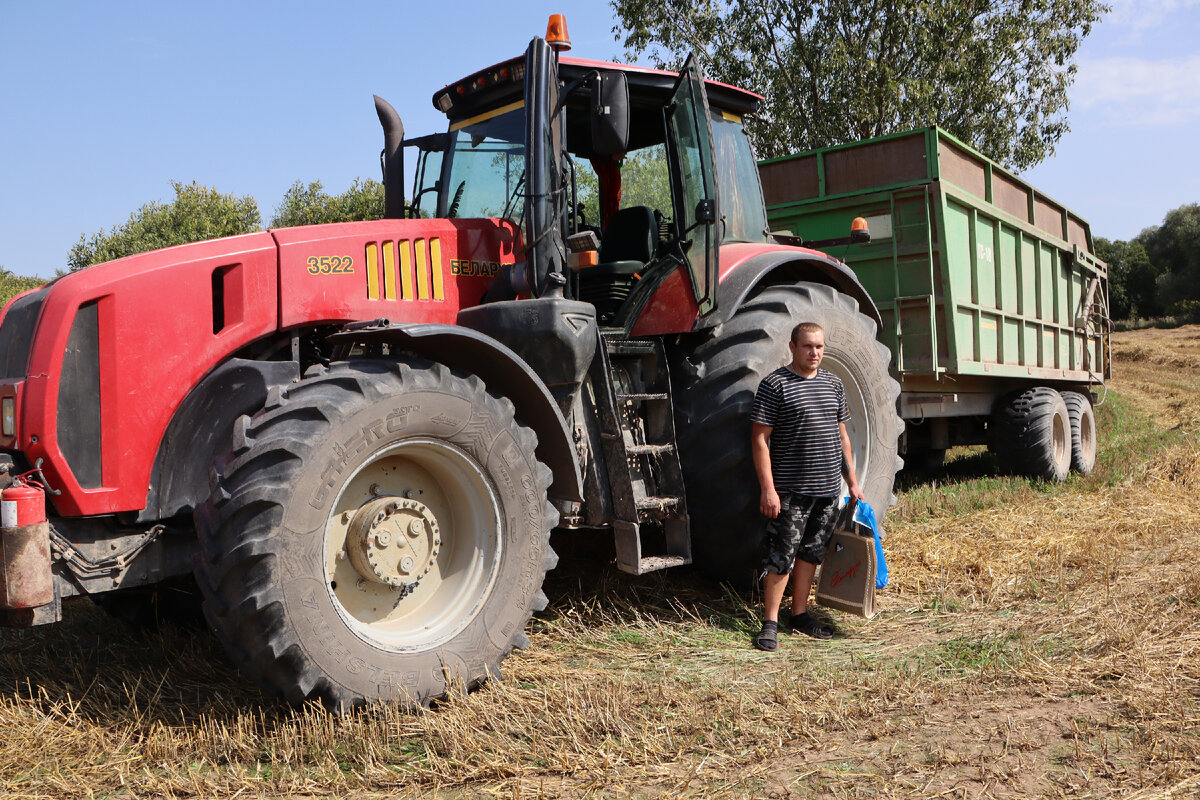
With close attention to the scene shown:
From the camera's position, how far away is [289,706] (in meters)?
3.38

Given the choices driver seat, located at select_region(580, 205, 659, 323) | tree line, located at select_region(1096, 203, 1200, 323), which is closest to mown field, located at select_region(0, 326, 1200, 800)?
driver seat, located at select_region(580, 205, 659, 323)

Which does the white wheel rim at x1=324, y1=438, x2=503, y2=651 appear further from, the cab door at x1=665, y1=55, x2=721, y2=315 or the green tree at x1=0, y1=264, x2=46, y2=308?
the green tree at x1=0, y1=264, x2=46, y2=308

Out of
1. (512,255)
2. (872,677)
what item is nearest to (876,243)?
(512,255)

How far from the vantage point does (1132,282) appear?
40844 mm

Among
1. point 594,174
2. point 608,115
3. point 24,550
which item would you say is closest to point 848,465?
point 608,115

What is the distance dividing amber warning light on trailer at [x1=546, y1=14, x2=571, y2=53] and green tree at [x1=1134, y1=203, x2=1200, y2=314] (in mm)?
37554

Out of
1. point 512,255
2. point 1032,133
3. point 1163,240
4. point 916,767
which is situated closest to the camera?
point 916,767

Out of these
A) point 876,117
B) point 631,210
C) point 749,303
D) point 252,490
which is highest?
point 876,117

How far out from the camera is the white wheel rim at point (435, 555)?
3.64m

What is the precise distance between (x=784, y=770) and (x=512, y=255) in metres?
2.67

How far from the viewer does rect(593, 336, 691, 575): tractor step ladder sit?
441 cm

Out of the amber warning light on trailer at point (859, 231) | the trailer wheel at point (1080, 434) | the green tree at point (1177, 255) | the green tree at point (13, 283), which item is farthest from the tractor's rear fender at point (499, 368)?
the green tree at point (1177, 255)

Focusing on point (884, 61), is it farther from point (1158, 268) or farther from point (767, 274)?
point (1158, 268)

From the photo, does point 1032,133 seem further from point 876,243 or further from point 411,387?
point 411,387
